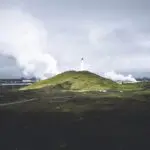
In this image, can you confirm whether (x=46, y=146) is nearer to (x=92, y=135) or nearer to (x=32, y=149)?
(x=32, y=149)

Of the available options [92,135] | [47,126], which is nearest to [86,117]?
[47,126]

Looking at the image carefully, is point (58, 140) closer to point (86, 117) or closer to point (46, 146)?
point (46, 146)

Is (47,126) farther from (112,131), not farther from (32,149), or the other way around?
(32,149)

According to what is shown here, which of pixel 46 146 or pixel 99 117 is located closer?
pixel 46 146

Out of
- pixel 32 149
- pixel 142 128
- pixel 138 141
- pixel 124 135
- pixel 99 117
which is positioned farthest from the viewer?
pixel 99 117

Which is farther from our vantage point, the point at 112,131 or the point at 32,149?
the point at 112,131

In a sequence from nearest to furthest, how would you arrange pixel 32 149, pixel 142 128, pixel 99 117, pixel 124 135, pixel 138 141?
pixel 32 149 < pixel 138 141 < pixel 124 135 < pixel 142 128 < pixel 99 117

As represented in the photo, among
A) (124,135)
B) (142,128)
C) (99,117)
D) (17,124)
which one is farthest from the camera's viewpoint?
(99,117)

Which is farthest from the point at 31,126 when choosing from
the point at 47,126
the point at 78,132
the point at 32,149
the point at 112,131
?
the point at 32,149
